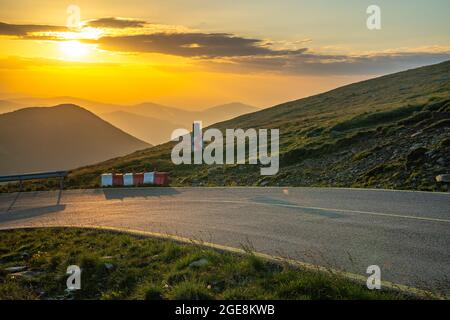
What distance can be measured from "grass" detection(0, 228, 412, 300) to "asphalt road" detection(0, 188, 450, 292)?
1.06 metres

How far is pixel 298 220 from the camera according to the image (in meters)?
13.6

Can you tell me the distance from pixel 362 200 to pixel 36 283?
10162 mm

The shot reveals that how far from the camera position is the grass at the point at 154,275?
25.1 feet

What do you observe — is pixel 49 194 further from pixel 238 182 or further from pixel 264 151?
pixel 264 151

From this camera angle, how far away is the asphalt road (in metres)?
9.37

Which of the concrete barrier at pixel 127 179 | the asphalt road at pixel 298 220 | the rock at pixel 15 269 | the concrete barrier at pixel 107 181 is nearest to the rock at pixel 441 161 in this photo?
the asphalt road at pixel 298 220

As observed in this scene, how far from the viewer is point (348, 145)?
30.1 meters

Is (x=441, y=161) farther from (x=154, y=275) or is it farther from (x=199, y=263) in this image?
(x=154, y=275)

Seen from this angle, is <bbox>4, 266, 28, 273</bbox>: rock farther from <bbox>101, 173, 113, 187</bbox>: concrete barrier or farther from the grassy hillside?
<bbox>101, 173, 113, 187</bbox>: concrete barrier

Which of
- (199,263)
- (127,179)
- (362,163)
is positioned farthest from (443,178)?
(127,179)

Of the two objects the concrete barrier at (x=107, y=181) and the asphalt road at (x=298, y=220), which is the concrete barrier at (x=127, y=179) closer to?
the concrete barrier at (x=107, y=181)

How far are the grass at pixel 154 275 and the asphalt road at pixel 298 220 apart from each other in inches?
41.6

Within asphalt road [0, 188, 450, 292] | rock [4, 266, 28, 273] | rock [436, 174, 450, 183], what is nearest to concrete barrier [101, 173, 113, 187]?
asphalt road [0, 188, 450, 292]
